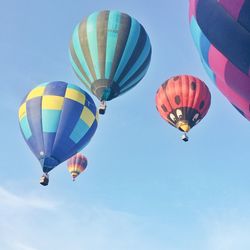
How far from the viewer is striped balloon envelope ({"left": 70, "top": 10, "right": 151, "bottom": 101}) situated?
58.0 ft

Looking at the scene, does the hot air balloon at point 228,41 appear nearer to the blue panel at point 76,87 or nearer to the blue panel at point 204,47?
the blue panel at point 204,47

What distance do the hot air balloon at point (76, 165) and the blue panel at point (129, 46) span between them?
15271 mm

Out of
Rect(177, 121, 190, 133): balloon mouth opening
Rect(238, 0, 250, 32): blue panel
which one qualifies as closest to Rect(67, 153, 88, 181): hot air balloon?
Rect(177, 121, 190, 133): balloon mouth opening

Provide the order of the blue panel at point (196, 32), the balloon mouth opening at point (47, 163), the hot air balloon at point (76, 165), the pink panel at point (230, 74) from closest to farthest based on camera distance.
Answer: the pink panel at point (230, 74), the blue panel at point (196, 32), the balloon mouth opening at point (47, 163), the hot air balloon at point (76, 165)

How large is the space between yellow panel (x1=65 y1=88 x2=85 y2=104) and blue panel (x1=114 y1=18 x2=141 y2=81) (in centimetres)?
226

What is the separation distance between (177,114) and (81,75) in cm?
517

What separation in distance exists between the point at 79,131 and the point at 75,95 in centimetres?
171

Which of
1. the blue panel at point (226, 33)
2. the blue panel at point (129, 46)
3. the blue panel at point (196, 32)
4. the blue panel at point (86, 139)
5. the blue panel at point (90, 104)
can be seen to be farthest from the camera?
the blue panel at point (90, 104)

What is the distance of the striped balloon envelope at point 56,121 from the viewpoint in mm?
17703

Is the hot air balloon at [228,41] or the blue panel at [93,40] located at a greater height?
the blue panel at [93,40]

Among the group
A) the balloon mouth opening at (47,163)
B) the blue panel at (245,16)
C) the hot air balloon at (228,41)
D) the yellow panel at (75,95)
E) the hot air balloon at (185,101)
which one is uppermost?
the hot air balloon at (185,101)

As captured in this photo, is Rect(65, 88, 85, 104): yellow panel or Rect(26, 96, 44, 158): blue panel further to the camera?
Rect(65, 88, 85, 104): yellow panel

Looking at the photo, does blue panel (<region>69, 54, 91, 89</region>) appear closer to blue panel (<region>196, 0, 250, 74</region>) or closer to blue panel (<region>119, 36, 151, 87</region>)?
blue panel (<region>119, 36, 151, 87</region>)

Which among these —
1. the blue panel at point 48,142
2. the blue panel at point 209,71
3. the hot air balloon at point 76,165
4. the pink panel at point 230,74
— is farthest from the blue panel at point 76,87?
the hot air balloon at point 76,165
